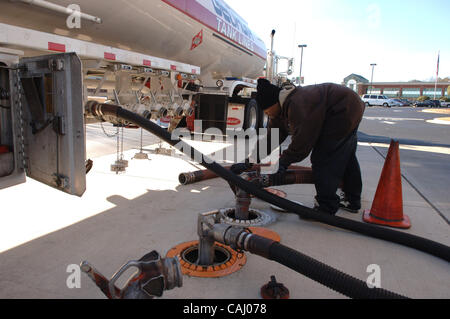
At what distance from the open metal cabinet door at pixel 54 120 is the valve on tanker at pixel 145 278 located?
0.91 m

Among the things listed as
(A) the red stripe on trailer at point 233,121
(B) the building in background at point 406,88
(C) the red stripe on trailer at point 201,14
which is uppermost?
(B) the building in background at point 406,88

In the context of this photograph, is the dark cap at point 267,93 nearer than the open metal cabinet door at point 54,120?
No

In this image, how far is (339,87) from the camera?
3.17 metres

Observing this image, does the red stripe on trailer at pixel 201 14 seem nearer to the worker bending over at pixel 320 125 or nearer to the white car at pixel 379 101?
the worker bending over at pixel 320 125

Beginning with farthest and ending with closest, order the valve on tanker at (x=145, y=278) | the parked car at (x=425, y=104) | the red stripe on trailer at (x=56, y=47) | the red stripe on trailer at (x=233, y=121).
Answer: the parked car at (x=425, y=104) → the red stripe on trailer at (x=233, y=121) → the red stripe on trailer at (x=56, y=47) → the valve on tanker at (x=145, y=278)

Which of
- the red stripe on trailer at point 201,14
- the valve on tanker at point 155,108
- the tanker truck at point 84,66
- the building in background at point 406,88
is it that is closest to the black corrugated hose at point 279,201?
the tanker truck at point 84,66

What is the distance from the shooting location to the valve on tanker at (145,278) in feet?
5.01

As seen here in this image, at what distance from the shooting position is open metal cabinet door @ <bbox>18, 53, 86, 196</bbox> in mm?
2176

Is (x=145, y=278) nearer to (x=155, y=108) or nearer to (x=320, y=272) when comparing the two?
(x=320, y=272)

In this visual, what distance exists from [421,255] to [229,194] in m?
2.12

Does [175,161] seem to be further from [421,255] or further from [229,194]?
[421,255]

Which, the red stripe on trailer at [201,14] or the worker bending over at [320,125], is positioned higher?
the red stripe on trailer at [201,14]

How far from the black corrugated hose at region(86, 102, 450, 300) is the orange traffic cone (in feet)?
1.71

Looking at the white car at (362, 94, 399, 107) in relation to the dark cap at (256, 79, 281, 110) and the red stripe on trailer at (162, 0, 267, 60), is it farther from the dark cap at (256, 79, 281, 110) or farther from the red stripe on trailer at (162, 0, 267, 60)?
the dark cap at (256, 79, 281, 110)
